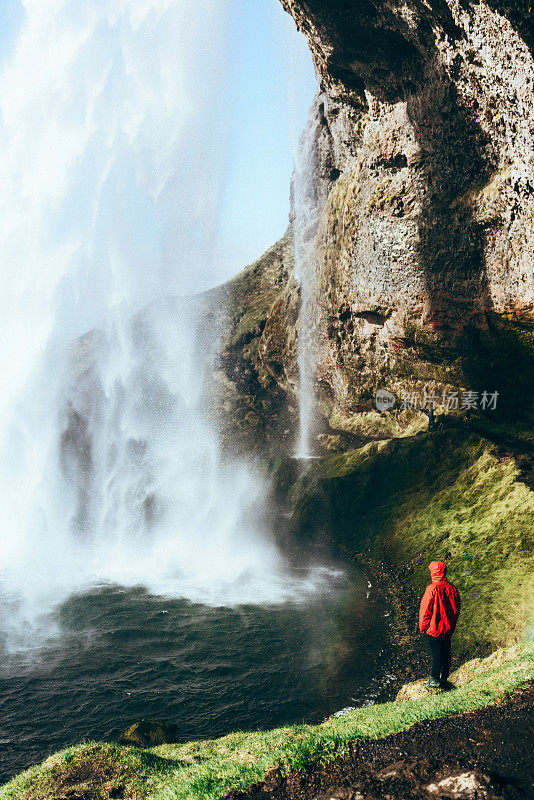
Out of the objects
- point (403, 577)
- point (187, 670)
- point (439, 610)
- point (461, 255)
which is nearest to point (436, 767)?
point (439, 610)

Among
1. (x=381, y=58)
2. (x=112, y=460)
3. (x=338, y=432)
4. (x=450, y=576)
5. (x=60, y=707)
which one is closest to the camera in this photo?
(x=60, y=707)

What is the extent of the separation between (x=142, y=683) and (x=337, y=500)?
15321 mm

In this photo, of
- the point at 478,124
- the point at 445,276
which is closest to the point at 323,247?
the point at 445,276

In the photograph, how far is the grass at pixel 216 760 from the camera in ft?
20.0

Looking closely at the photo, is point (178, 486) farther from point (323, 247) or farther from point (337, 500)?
point (323, 247)

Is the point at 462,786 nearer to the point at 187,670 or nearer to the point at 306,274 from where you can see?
the point at 187,670

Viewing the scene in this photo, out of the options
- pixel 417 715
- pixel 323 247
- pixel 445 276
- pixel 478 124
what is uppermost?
pixel 478 124

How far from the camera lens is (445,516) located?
22438 mm

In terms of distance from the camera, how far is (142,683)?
1384cm

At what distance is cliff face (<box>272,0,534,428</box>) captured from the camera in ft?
68.7

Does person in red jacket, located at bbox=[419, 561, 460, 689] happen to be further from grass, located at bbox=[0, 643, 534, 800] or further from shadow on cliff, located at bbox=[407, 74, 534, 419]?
shadow on cliff, located at bbox=[407, 74, 534, 419]

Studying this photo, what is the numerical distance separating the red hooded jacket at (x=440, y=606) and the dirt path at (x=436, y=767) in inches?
78.7

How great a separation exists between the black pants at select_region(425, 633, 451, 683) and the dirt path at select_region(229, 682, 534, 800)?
209 centimetres

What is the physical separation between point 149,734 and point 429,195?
2490 cm
